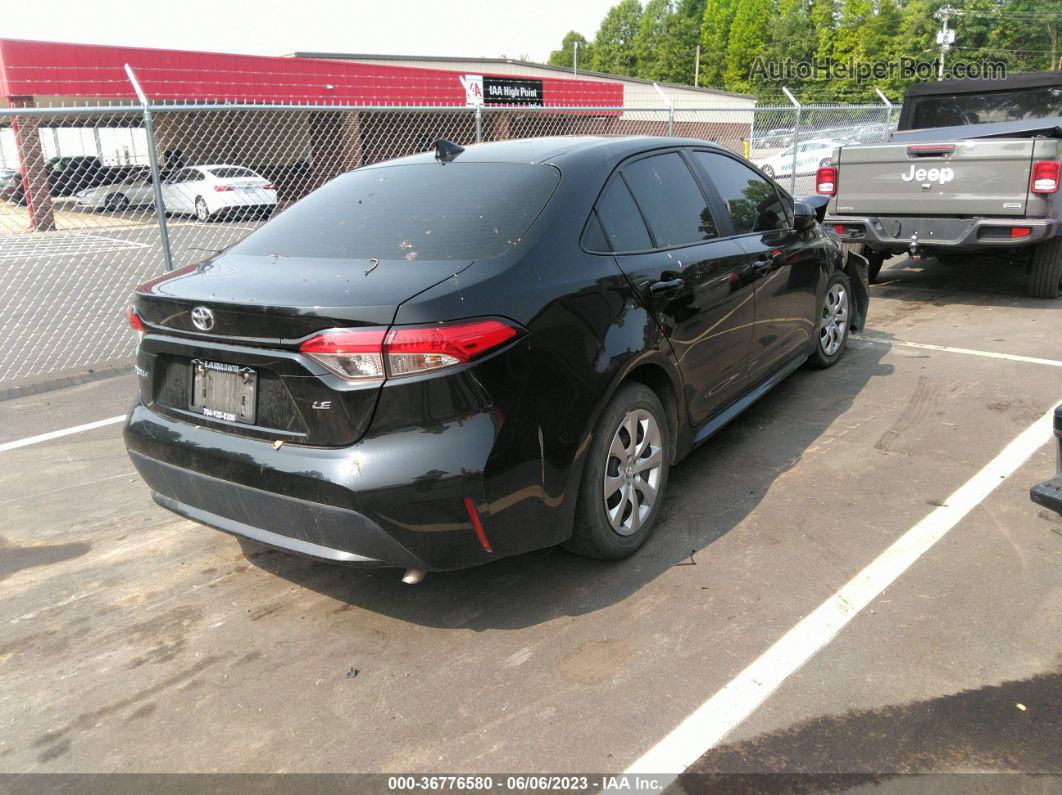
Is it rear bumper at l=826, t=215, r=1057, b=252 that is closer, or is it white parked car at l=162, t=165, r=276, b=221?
rear bumper at l=826, t=215, r=1057, b=252

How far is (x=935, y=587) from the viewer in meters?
3.15

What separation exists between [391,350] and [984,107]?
32.1 ft

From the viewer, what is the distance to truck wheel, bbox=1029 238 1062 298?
7.84 meters

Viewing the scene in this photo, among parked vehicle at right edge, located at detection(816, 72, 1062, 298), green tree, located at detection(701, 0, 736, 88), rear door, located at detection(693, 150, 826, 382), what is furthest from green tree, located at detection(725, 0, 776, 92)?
rear door, located at detection(693, 150, 826, 382)

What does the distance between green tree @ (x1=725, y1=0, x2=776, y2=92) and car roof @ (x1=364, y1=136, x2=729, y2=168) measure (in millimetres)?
83222

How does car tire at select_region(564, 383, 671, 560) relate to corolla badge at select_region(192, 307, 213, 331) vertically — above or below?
below

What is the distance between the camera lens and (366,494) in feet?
8.63

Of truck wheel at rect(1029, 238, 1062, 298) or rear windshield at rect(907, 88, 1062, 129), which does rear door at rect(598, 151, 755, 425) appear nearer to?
truck wheel at rect(1029, 238, 1062, 298)

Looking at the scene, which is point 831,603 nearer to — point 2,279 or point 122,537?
point 122,537

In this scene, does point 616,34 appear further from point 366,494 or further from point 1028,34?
point 366,494

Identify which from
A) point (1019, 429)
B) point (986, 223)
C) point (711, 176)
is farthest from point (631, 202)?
point (986, 223)

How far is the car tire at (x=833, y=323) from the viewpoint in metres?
5.70

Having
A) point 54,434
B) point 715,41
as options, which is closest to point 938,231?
point 54,434

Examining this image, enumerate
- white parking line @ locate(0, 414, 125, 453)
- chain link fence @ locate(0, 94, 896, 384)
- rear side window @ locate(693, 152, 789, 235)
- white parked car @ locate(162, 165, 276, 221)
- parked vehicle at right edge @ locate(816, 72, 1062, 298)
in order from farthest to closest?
white parked car @ locate(162, 165, 276, 221) < chain link fence @ locate(0, 94, 896, 384) < parked vehicle at right edge @ locate(816, 72, 1062, 298) < white parking line @ locate(0, 414, 125, 453) < rear side window @ locate(693, 152, 789, 235)
